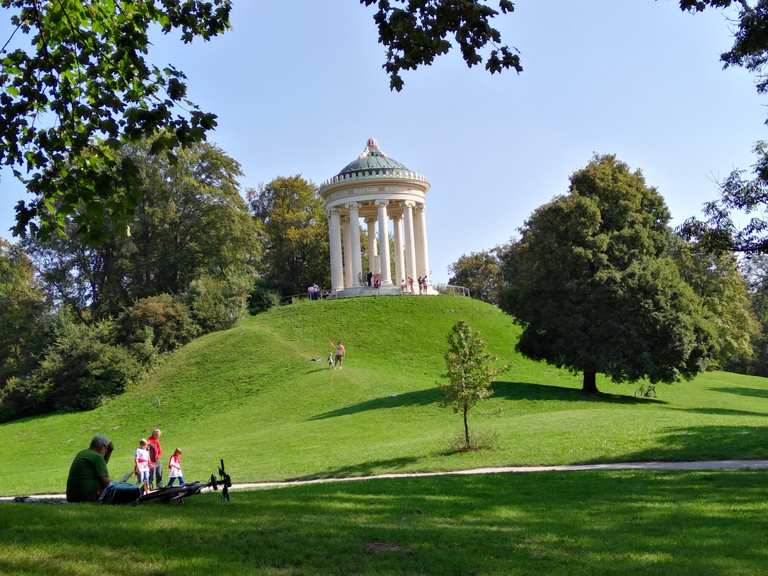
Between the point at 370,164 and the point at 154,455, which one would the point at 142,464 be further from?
the point at 370,164

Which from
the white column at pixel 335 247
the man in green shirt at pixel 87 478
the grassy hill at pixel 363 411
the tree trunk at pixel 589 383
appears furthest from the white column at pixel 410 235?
the man in green shirt at pixel 87 478

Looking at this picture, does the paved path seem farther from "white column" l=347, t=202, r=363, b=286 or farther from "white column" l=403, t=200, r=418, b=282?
"white column" l=403, t=200, r=418, b=282

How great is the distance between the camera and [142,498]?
404 inches

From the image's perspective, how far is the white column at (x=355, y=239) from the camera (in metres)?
60.5

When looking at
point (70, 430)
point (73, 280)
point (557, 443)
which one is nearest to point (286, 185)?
point (73, 280)

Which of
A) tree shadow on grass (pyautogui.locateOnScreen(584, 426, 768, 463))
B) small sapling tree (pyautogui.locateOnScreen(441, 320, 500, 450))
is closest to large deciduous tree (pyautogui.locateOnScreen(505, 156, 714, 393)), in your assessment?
tree shadow on grass (pyautogui.locateOnScreen(584, 426, 768, 463))

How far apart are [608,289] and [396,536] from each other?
2713 cm

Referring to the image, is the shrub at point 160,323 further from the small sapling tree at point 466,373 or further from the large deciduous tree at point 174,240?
the small sapling tree at point 466,373

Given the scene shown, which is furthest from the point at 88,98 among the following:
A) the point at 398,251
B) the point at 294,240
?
the point at 294,240

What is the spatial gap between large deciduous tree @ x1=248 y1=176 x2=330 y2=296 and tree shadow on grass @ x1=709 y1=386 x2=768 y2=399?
37977 mm

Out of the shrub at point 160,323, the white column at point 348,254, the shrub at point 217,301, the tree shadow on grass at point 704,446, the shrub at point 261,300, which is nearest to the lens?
the tree shadow on grass at point 704,446

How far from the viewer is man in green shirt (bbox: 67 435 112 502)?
10.5 metres

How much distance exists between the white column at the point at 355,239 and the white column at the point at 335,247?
1.04m

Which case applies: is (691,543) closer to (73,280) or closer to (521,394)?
(521,394)
